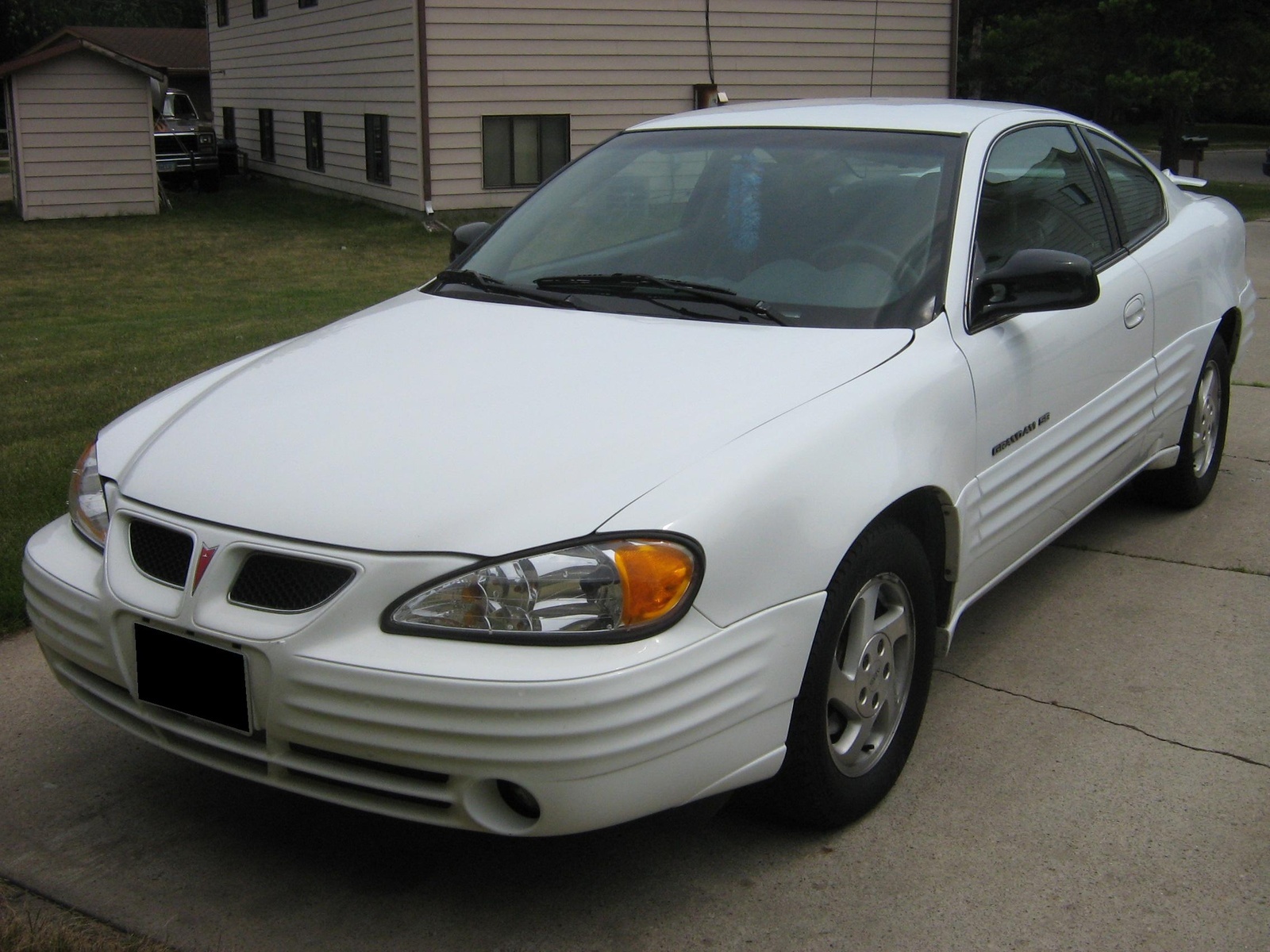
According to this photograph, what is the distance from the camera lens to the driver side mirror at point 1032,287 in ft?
11.5

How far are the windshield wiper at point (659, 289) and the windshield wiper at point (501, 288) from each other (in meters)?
0.05

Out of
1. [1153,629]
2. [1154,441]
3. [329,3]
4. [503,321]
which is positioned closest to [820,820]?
[503,321]

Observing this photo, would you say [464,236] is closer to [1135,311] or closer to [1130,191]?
[1135,311]

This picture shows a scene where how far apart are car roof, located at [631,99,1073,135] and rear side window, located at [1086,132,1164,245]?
0.31m

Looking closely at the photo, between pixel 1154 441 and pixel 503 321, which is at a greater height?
pixel 503 321

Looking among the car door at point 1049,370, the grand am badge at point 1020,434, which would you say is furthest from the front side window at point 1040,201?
the grand am badge at point 1020,434

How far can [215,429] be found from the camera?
3.11m

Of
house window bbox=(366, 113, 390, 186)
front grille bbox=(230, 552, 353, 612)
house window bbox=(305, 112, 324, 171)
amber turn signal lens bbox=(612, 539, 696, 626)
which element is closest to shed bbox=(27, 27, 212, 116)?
house window bbox=(305, 112, 324, 171)

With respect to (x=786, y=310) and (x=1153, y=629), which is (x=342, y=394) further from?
(x=1153, y=629)

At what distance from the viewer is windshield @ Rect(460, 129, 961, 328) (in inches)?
141

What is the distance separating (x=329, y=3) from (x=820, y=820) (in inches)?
755

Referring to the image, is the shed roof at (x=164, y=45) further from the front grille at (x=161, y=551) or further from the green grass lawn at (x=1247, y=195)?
the front grille at (x=161, y=551)

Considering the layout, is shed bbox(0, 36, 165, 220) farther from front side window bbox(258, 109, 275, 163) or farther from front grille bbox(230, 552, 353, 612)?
front grille bbox(230, 552, 353, 612)

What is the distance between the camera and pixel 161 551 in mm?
2822
